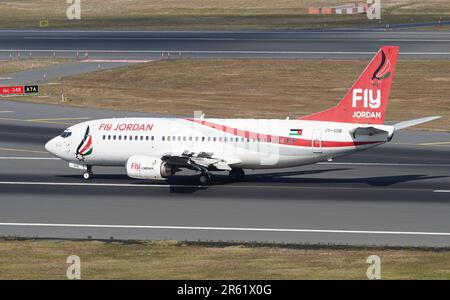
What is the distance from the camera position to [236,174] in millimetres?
65688

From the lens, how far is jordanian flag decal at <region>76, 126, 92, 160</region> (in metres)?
65.0

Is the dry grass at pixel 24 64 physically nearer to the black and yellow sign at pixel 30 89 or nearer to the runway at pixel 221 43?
the runway at pixel 221 43

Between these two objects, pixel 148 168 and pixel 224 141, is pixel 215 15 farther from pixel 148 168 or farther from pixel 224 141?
pixel 148 168

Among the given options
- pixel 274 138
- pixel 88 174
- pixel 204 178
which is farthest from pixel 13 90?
pixel 274 138

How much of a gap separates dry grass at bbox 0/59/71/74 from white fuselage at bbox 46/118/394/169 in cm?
5815

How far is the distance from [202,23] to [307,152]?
110 metres

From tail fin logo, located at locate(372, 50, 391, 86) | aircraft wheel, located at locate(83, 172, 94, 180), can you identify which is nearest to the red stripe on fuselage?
tail fin logo, located at locate(372, 50, 391, 86)

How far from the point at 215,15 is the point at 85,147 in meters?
121

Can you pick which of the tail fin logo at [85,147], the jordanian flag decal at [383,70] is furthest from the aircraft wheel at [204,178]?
the jordanian flag decal at [383,70]

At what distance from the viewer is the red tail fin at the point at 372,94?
202 feet

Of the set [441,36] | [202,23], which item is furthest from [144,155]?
[202,23]

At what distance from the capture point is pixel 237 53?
130 meters

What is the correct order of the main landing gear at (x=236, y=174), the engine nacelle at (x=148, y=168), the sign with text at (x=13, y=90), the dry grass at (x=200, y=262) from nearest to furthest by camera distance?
the dry grass at (x=200, y=262) < the engine nacelle at (x=148, y=168) < the main landing gear at (x=236, y=174) < the sign with text at (x=13, y=90)
